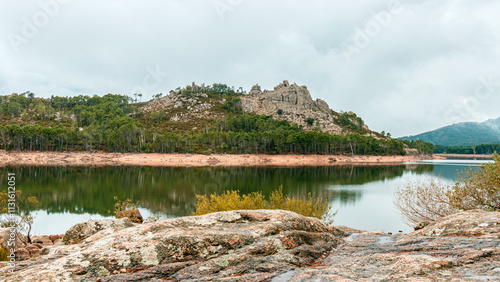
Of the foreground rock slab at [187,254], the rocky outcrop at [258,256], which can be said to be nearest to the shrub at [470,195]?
the rocky outcrop at [258,256]

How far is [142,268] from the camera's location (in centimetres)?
552

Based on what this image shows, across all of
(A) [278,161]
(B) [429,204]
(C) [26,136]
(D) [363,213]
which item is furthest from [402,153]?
(C) [26,136]

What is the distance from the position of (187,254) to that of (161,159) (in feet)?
401

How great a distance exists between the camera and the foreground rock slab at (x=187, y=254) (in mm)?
5234

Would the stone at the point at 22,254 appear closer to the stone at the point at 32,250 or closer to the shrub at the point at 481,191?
the stone at the point at 32,250

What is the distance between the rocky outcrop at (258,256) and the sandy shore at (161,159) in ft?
342

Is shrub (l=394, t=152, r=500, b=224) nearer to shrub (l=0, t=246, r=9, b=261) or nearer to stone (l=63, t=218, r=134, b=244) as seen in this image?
stone (l=63, t=218, r=134, b=244)

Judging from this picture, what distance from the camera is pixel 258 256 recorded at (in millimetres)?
6176

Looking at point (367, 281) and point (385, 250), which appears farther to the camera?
point (385, 250)

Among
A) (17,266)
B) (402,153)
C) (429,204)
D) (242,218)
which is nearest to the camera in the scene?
(17,266)

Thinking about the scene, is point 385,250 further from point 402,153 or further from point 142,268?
point 402,153

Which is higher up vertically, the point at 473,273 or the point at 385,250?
the point at 473,273

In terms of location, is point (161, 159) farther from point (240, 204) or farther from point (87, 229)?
point (87, 229)

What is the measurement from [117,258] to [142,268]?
2.00ft
